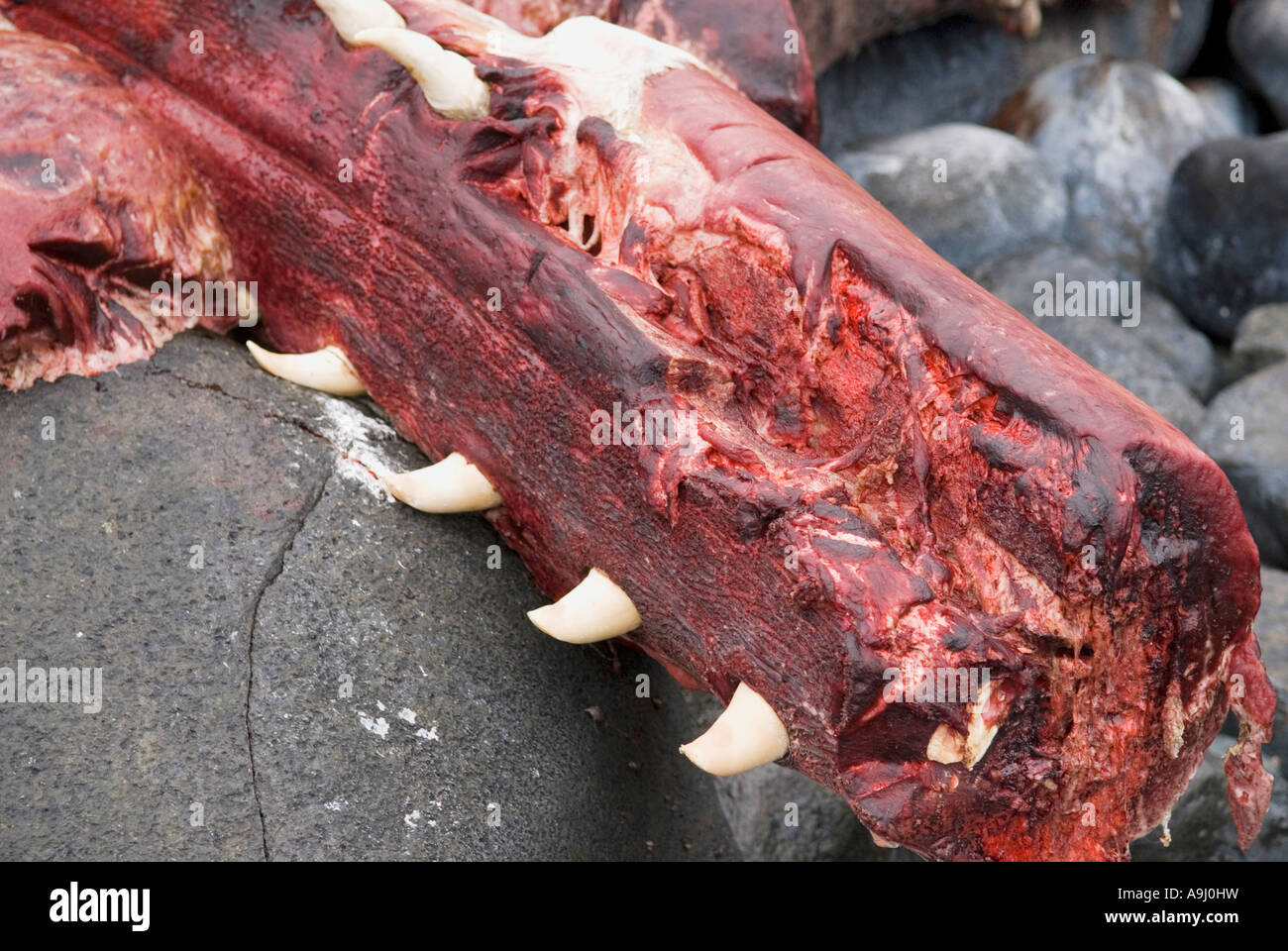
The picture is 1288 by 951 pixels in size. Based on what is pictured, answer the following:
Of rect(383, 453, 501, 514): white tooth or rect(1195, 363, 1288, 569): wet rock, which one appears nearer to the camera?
rect(383, 453, 501, 514): white tooth

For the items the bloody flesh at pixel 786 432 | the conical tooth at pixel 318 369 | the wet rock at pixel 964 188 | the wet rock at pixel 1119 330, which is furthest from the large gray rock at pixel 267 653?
the wet rock at pixel 964 188

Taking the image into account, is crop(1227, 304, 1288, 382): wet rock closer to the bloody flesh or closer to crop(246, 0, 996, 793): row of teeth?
the bloody flesh

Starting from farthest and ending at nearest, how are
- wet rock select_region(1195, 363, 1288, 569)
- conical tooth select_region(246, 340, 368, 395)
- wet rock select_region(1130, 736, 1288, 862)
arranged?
wet rock select_region(1195, 363, 1288, 569) → wet rock select_region(1130, 736, 1288, 862) → conical tooth select_region(246, 340, 368, 395)

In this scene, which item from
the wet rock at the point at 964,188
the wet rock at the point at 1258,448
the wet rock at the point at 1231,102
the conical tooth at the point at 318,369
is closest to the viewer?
the conical tooth at the point at 318,369

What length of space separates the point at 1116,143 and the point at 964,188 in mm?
633

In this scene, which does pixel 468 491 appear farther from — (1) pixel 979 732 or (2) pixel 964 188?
(2) pixel 964 188

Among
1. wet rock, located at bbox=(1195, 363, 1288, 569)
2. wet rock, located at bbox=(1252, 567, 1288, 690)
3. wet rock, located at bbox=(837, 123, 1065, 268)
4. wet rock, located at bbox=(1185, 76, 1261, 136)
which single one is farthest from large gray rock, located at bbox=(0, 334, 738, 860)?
wet rock, located at bbox=(1185, 76, 1261, 136)

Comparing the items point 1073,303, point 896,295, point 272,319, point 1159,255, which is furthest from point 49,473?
point 1159,255

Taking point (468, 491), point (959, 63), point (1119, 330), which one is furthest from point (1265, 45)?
point (468, 491)

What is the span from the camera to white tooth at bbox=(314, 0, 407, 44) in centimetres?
208

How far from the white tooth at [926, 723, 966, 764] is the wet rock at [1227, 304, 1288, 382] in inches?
112

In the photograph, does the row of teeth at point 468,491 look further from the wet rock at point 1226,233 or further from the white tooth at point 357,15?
the wet rock at point 1226,233

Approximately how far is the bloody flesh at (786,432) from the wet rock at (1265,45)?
3.57 m

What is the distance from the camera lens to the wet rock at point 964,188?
4137mm
